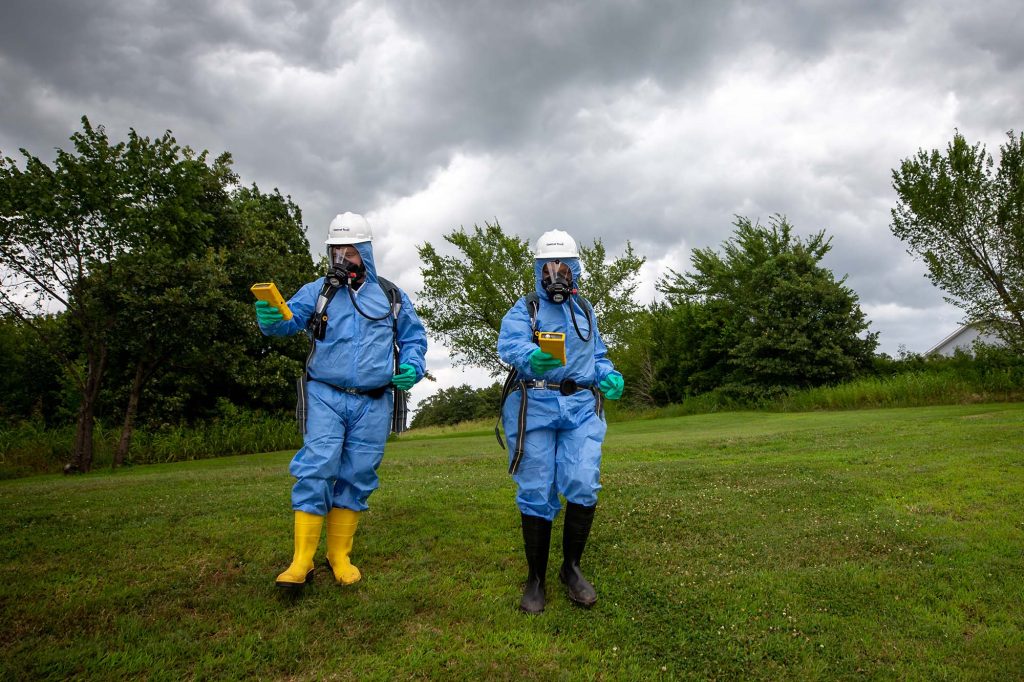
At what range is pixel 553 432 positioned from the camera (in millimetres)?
4551

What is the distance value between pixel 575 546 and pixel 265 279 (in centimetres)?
1822

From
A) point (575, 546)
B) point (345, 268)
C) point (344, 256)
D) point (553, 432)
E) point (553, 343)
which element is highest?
point (344, 256)

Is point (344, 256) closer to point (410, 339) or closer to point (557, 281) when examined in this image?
point (410, 339)

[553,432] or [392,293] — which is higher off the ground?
[392,293]

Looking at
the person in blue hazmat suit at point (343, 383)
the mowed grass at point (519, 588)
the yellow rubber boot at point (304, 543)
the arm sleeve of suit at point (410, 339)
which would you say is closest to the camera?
the mowed grass at point (519, 588)

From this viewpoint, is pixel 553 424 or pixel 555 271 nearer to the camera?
pixel 553 424

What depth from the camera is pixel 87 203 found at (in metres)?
15.1

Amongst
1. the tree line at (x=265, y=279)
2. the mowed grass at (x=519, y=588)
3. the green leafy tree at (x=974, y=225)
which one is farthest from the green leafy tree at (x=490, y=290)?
the mowed grass at (x=519, y=588)

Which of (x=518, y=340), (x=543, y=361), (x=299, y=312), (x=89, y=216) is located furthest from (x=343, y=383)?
(x=89, y=216)

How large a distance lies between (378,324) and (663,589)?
9.42ft

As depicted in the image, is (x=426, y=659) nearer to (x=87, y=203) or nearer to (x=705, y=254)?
(x=87, y=203)

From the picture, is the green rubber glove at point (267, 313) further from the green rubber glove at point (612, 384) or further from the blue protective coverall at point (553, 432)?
the green rubber glove at point (612, 384)

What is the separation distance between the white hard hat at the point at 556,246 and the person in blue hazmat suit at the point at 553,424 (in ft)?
0.04

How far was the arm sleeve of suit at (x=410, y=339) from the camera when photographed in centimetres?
498
